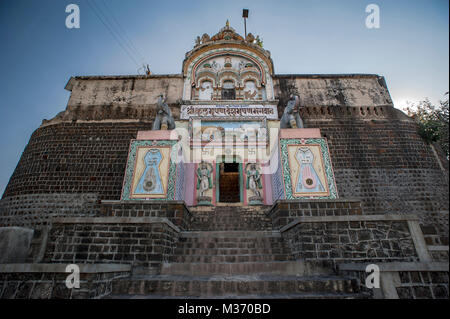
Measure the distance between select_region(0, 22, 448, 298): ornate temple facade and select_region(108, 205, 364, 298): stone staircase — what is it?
0.02 meters

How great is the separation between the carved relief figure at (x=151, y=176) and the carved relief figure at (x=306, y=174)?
13.7ft

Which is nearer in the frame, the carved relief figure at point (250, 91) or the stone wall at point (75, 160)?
the stone wall at point (75, 160)

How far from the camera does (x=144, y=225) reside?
4.40 meters

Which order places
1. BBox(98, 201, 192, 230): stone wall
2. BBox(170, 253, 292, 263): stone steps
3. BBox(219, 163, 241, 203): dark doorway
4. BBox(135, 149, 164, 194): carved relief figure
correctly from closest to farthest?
BBox(170, 253, 292, 263): stone steps < BBox(98, 201, 192, 230): stone wall < BBox(135, 149, 164, 194): carved relief figure < BBox(219, 163, 241, 203): dark doorway

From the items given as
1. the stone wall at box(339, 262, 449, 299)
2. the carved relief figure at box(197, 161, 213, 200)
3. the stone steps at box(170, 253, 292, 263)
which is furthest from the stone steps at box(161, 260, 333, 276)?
the carved relief figure at box(197, 161, 213, 200)

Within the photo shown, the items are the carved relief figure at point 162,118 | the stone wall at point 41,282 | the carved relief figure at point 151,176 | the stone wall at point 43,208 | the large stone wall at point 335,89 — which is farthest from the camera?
the large stone wall at point 335,89

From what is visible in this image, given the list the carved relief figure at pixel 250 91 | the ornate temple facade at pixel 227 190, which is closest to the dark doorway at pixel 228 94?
the ornate temple facade at pixel 227 190

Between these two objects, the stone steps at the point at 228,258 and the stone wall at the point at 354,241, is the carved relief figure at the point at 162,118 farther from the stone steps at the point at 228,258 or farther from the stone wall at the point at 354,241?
the stone wall at the point at 354,241

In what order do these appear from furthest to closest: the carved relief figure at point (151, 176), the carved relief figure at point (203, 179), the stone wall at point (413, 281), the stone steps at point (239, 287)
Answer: the carved relief figure at point (203, 179), the carved relief figure at point (151, 176), the stone steps at point (239, 287), the stone wall at point (413, 281)

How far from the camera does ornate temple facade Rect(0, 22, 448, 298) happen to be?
3.17 meters

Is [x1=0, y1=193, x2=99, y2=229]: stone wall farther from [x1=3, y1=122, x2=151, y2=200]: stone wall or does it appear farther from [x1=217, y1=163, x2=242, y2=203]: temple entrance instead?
[x1=217, y1=163, x2=242, y2=203]: temple entrance

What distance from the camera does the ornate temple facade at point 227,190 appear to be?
3172mm

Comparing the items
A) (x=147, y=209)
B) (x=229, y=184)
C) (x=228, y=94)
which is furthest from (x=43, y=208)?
(x=228, y=94)
